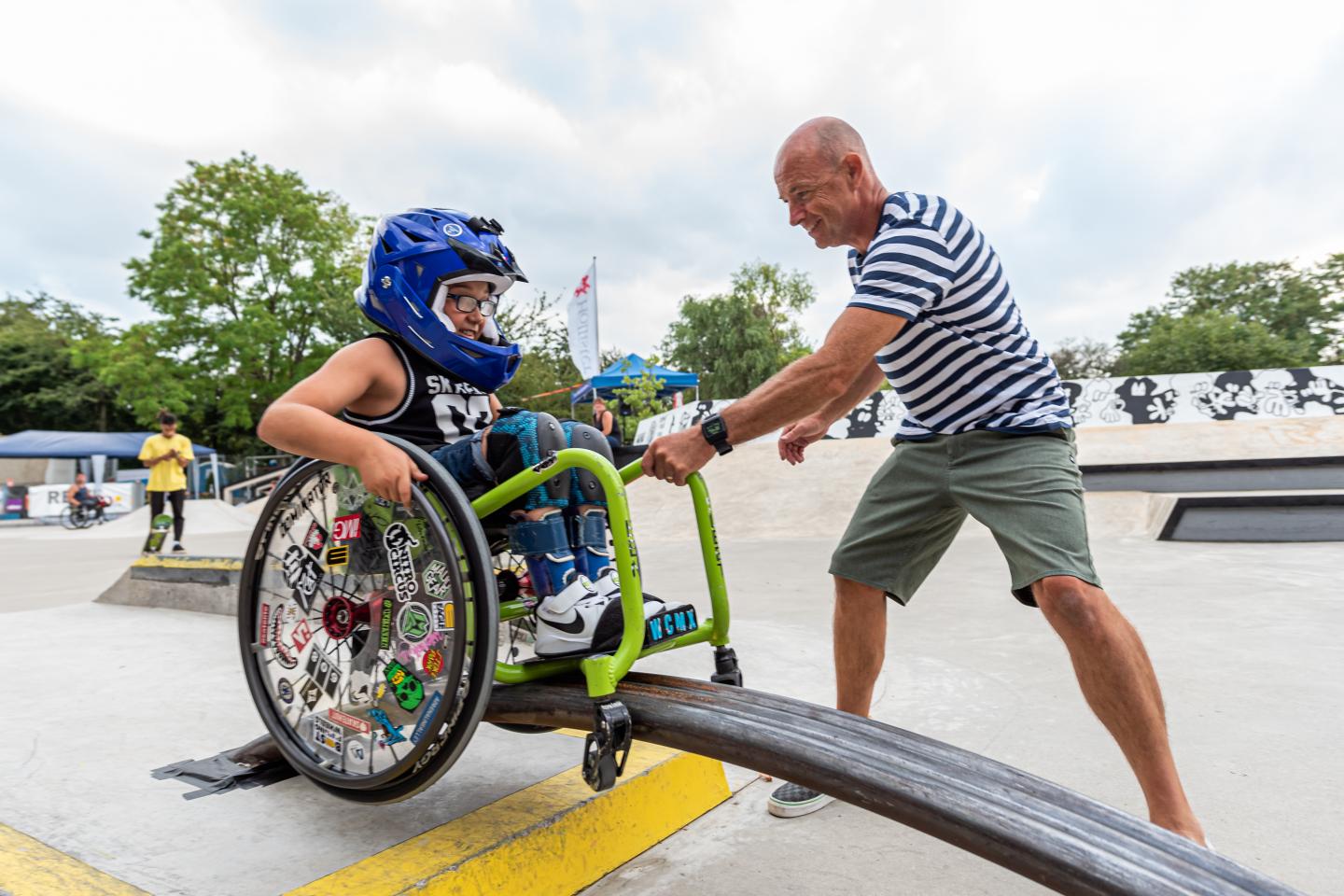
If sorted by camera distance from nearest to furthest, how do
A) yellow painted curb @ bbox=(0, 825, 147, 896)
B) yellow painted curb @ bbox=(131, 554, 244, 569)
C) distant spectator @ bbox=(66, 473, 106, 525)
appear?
1. yellow painted curb @ bbox=(0, 825, 147, 896)
2. yellow painted curb @ bbox=(131, 554, 244, 569)
3. distant spectator @ bbox=(66, 473, 106, 525)

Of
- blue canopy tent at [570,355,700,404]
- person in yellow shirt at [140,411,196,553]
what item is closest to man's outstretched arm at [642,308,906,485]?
person in yellow shirt at [140,411,196,553]

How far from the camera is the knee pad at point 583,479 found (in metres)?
1.77

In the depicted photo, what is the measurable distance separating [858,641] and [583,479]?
0.95 metres

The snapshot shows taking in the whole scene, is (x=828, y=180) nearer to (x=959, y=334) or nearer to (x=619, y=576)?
(x=959, y=334)

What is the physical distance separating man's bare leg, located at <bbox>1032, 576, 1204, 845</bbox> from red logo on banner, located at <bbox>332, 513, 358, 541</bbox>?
157cm

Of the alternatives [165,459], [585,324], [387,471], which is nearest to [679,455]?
[387,471]

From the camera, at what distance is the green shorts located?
5.65 feet

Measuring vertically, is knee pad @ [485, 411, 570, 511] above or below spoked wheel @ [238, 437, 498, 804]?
above

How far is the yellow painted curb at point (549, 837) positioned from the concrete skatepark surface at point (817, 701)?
69mm

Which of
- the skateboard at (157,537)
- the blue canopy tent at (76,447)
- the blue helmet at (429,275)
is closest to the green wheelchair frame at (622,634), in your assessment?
the blue helmet at (429,275)

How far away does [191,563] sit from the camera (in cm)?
464

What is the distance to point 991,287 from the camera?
1899 millimetres

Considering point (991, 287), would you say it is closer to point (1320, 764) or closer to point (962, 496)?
point (962, 496)

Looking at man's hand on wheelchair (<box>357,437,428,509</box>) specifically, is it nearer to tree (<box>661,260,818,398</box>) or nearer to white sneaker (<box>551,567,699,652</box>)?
white sneaker (<box>551,567,699,652</box>)
